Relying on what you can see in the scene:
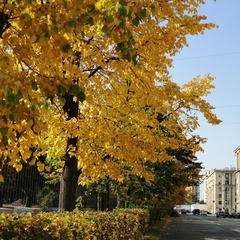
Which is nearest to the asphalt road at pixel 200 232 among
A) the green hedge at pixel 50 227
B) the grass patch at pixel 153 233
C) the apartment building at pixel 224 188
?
the grass patch at pixel 153 233

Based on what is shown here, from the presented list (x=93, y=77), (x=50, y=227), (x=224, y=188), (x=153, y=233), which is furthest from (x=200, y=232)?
(x=224, y=188)

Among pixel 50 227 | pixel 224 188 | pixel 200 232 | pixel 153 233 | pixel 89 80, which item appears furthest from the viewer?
pixel 224 188

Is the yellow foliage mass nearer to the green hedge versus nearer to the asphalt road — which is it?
the green hedge

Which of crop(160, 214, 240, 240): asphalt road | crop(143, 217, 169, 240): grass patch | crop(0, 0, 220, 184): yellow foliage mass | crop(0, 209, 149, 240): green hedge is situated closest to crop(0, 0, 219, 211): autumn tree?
crop(0, 0, 220, 184): yellow foliage mass

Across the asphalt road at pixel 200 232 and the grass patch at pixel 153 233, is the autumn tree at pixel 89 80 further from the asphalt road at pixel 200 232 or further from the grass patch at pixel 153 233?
the asphalt road at pixel 200 232

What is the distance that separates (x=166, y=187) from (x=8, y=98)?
2221 centimetres

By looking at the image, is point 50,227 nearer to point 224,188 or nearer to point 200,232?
point 200,232

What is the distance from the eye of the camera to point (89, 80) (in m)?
8.65

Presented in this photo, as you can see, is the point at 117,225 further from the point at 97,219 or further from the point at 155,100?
the point at 155,100

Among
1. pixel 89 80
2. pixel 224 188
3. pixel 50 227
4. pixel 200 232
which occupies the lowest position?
pixel 200 232

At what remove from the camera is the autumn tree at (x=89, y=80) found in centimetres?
375

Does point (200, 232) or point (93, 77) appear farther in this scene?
point (200, 232)

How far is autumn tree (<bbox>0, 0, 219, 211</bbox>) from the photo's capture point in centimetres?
375

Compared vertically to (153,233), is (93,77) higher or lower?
higher
